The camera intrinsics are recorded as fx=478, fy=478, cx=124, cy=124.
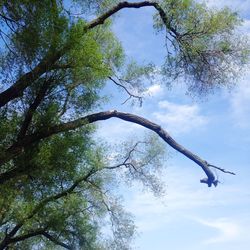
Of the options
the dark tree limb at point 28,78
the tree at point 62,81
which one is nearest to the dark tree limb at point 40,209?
the tree at point 62,81

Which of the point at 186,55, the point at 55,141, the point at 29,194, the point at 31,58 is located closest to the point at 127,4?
the point at 186,55

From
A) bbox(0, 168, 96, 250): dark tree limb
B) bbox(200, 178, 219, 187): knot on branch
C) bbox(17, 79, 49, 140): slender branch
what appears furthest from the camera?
bbox(0, 168, 96, 250): dark tree limb

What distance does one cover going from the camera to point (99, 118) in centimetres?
1274

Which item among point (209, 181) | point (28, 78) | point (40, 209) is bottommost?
point (209, 181)

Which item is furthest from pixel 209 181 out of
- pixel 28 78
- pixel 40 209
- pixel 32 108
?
pixel 40 209

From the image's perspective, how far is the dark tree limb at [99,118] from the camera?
11.8m

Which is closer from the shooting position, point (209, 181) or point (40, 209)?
point (209, 181)

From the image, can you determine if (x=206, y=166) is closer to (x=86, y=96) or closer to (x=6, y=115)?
(x=86, y=96)

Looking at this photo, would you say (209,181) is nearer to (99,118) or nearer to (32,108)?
(99,118)

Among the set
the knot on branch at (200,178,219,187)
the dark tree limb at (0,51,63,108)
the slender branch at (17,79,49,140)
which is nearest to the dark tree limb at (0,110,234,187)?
the knot on branch at (200,178,219,187)

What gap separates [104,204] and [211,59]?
351 inches

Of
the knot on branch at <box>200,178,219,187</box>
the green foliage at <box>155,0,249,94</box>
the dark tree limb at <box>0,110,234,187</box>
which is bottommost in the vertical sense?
the knot on branch at <box>200,178,219,187</box>

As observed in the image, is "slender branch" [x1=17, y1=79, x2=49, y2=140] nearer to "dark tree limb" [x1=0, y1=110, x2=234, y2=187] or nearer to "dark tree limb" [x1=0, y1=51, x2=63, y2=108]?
"dark tree limb" [x1=0, y1=110, x2=234, y2=187]

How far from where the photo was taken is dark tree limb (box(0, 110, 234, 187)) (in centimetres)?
1184
